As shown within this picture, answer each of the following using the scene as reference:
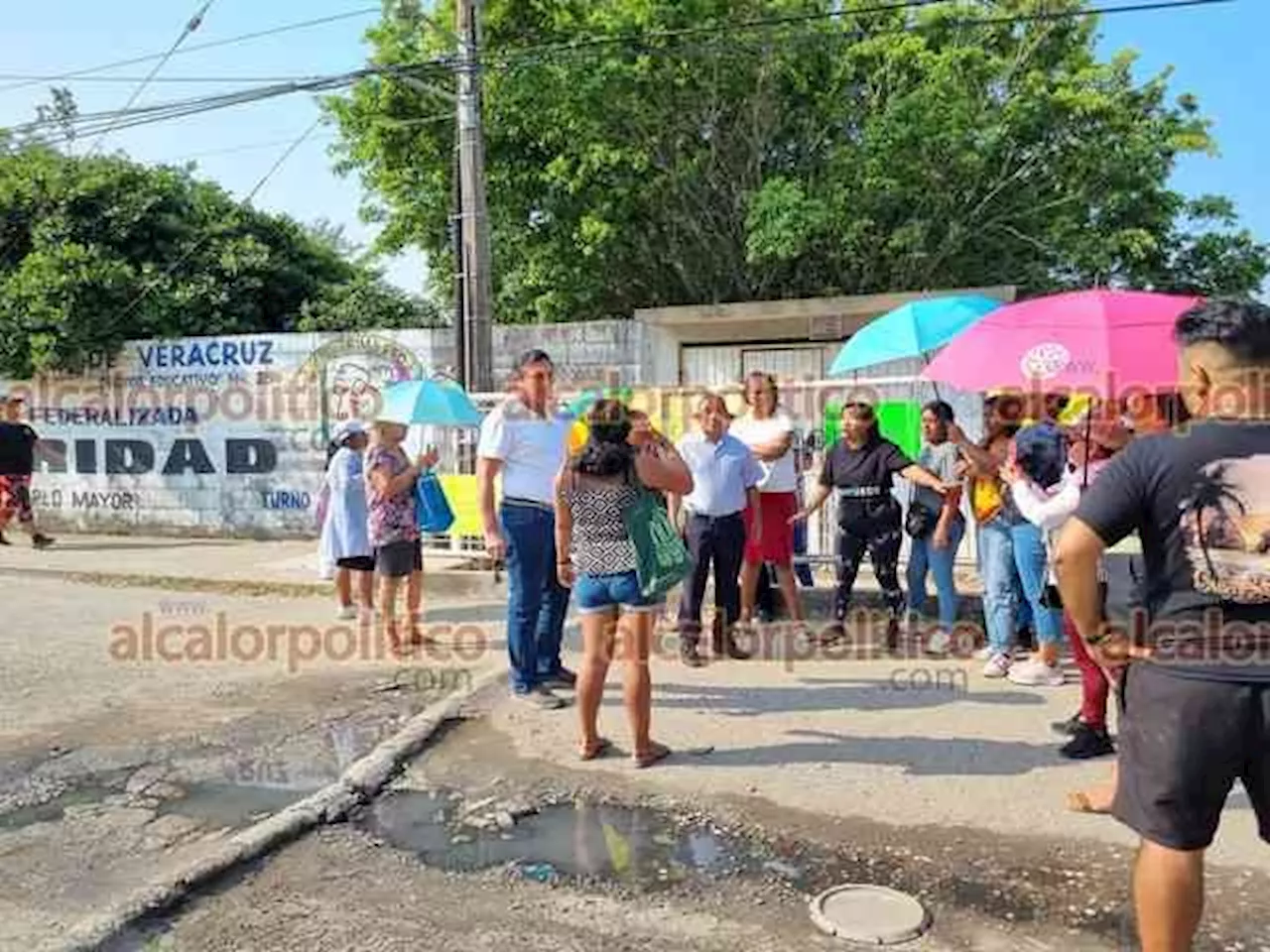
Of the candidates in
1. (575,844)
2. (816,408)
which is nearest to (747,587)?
(816,408)

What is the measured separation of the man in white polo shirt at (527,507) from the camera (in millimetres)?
5973

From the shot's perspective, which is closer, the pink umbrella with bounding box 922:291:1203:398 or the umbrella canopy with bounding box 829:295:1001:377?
the pink umbrella with bounding box 922:291:1203:398

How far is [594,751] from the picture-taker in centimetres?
521

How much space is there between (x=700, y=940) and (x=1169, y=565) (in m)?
1.81

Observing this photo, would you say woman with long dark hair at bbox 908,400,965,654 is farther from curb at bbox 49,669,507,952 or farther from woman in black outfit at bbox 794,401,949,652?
curb at bbox 49,669,507,952

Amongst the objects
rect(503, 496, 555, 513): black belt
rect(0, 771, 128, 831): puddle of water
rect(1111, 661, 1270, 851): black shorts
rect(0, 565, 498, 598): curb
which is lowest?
rect(0, 771, 128, 831): puddle of water

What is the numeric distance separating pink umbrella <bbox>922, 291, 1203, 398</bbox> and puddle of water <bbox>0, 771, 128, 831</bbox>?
4.50m

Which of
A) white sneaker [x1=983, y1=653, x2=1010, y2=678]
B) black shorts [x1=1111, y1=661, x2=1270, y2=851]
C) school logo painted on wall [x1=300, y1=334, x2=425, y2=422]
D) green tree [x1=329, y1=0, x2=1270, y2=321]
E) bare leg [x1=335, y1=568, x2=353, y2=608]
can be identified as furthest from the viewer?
green tree [x1=329, y1=0, x2=1270, y2=321]

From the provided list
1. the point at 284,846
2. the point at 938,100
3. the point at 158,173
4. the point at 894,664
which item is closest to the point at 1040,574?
the point at 894,664

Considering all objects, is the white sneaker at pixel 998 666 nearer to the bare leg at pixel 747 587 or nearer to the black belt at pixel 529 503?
the bare leg at pixel 747 587

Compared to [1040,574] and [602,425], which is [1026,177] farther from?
[602,425]

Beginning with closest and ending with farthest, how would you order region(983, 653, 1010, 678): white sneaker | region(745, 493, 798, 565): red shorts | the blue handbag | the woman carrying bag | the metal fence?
region(983, 653, 1010, 678): white sneaker, region(745, 493, 798, 565): red shorts, the woman carrying bag, the metal fence, the blue handbag

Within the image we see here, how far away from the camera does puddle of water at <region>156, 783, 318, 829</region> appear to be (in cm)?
467

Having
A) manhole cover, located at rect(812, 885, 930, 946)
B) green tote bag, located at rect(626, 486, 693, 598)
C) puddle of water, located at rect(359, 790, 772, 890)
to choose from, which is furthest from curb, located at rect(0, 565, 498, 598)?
manhole cover, located at rect(812, 885, 930, 946)
